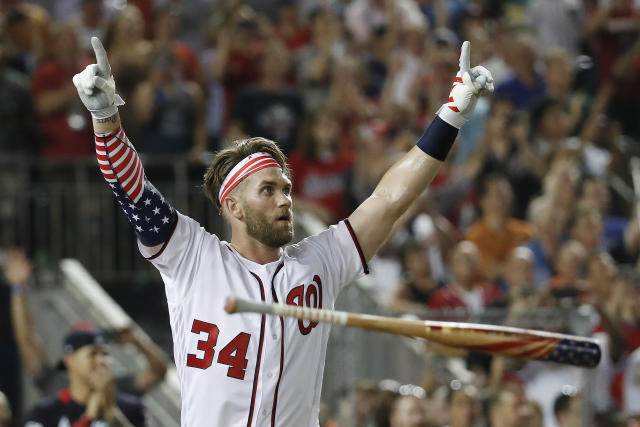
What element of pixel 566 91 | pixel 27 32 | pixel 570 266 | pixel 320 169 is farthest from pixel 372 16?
pixel 570 266

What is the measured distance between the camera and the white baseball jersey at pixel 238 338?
4.68 metres

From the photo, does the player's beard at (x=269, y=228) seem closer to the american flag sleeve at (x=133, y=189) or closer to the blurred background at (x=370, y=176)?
the american flag sleeve at (x=133, y=189)

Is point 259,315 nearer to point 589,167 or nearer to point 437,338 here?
point 437,338

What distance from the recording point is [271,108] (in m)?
11.1

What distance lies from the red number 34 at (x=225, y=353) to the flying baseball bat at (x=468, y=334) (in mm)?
401

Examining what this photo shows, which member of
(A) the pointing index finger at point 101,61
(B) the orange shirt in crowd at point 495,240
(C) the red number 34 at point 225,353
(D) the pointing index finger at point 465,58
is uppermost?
(B) the orange shirt in crowd at point 495,240

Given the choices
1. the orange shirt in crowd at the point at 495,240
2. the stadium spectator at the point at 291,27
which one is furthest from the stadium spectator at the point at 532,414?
the stadium spectator at the point at 291,27

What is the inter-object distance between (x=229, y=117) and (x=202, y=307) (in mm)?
6852

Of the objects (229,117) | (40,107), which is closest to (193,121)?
(229,117)

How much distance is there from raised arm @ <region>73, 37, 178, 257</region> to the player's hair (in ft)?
1.16

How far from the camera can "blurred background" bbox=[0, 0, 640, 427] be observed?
27.9 ft

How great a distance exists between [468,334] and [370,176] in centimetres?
577

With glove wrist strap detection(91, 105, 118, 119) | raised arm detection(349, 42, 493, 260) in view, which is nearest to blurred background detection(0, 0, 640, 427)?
raised arm detection(349, 42, 493, 260)

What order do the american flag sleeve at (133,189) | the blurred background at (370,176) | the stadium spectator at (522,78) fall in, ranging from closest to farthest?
1. the american flag sleeve at (133,189)
2. the blurred background at (370,176)
3. the stadium spectator at (522,78)
